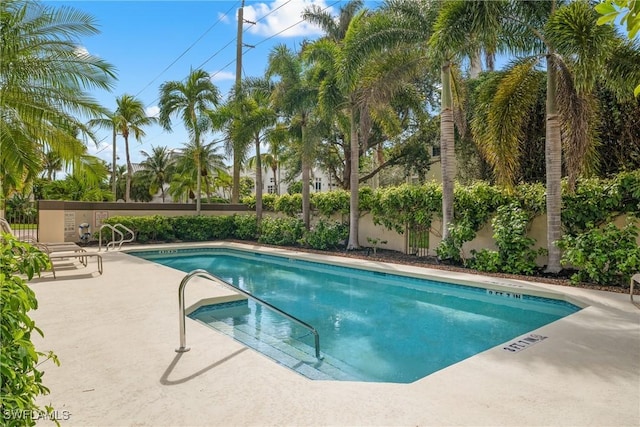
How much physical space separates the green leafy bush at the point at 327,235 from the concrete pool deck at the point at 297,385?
906 cm

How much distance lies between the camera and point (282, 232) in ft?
53.1

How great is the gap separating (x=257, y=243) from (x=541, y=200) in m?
11.2

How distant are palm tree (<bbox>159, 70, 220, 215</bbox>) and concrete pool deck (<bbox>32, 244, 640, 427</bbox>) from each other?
48.6ft

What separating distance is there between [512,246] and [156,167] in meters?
35.5

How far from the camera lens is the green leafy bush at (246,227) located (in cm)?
1803

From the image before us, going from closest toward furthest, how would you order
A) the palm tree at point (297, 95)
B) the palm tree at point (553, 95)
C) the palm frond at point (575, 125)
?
1. the palm tree at point (553, 95)
2. the palm frond at point (575, 125)
3. the palm tree at point (297, 95)

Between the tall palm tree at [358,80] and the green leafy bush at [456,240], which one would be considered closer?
the green leafy bush at [456,240]

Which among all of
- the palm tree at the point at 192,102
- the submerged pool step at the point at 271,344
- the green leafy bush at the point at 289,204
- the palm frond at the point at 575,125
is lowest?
the submerged pool step at the point at 271,344

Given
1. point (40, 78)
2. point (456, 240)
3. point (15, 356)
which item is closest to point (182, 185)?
point (40, 78)

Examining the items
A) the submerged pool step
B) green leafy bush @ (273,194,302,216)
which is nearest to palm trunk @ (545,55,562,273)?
the submerged pool step

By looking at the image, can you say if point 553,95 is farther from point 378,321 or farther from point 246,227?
point 246,227

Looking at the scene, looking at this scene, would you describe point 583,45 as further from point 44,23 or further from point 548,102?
point 44,23

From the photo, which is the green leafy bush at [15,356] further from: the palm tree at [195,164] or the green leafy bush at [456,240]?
the palm tree at [195,164]

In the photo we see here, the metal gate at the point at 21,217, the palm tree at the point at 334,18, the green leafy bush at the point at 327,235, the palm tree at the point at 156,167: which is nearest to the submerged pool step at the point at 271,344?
the green leafy bush at the point at 327,235
